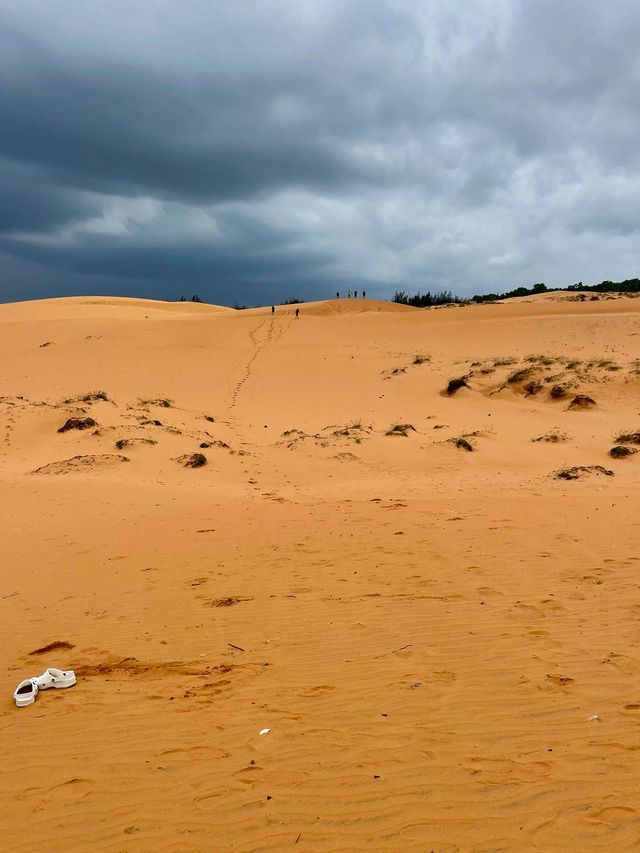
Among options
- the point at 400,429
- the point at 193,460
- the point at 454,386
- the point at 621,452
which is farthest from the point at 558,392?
the point at 193,460

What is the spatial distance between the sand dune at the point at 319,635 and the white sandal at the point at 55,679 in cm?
10

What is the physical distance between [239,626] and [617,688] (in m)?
2.81

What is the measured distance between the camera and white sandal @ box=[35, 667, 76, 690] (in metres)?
4.04

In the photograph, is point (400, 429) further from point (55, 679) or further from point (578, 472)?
point (55, 679)

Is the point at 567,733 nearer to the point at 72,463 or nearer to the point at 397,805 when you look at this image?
the point at 397,805

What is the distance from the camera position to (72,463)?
1159 cm

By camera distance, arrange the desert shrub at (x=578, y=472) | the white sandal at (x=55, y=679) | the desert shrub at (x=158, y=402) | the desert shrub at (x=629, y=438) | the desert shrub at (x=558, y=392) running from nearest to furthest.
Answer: the white sandal at (x=55, y=679) < the desert shrub at (x=578, y=472) < the desert shrub at (x=629, y=438) < the desert shrub at (x=158, y=402) < the desert shrub at (x=558, y=392)

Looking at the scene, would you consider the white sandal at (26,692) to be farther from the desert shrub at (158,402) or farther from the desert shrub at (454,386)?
the desert shrub at (454,386)

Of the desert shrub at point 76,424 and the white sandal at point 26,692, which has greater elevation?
the desert shrub at point 76,424

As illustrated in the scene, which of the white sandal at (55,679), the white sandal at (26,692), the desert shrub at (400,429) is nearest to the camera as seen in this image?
the white sandal at (26,692)

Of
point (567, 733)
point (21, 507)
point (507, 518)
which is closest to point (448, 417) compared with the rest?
point (507, 518)

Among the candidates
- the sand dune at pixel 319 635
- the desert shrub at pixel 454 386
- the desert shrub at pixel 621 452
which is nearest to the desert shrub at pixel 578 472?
the sand dune at pixel 319 635

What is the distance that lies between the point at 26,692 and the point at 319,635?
2.09 m

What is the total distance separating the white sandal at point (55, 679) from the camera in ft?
13.2
